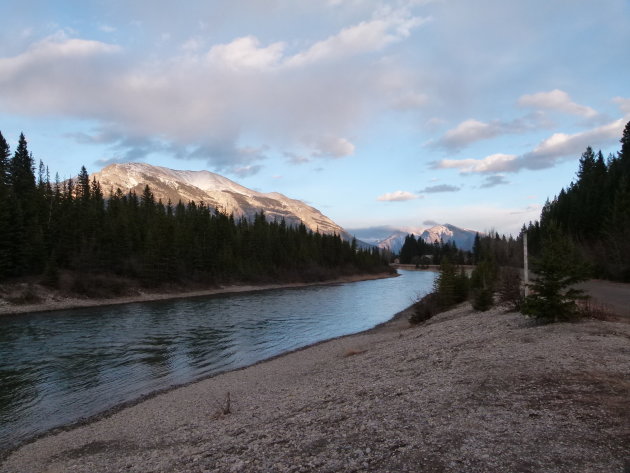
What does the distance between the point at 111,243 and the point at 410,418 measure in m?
78.1

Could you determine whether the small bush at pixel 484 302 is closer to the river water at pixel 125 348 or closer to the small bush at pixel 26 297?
the river water at pixel 125 348

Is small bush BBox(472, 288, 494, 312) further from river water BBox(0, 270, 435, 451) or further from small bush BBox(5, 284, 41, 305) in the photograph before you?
small bush BBox(5, 284, 41, 305)

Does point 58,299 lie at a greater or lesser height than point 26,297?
lesser

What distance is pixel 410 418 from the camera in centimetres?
966

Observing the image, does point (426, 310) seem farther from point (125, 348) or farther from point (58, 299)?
point (58, 299)

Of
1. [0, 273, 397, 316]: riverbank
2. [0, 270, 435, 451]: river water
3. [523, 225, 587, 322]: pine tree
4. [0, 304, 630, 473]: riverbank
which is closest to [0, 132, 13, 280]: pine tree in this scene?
[0, 273, 397, 316]: riverbank

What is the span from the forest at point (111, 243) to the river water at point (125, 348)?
17.0 metres

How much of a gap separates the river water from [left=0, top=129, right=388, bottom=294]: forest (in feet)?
55.6

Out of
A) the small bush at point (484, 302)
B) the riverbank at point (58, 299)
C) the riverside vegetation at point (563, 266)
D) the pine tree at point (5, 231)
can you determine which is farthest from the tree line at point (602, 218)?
the pine tree at point (5, 231)

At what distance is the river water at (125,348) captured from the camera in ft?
61.7

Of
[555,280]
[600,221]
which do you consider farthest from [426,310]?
[600,221]

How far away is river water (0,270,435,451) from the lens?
18.8 m

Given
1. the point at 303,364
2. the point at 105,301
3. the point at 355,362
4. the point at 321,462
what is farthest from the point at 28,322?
the point at 321,462

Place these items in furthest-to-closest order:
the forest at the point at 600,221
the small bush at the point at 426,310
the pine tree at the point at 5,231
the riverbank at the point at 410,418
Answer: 1. the pine tree at the point at 5,231
2. the forest at the point at 600,221
3. the small bush at the point at 426,310
4. the riverbank at the point at 410,418
